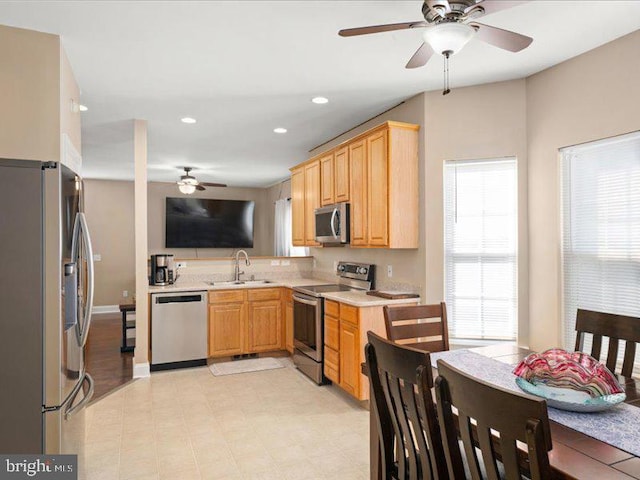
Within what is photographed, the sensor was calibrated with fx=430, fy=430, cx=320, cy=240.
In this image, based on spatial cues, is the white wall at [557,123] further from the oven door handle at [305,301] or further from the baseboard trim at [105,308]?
the baseboard trim at [105,308]

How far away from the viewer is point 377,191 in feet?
12.4

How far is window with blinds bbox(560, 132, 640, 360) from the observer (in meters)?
2.77

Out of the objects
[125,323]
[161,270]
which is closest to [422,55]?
[161,270]

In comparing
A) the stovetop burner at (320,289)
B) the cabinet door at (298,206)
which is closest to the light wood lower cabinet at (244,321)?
the stovetop burner at (320,289)

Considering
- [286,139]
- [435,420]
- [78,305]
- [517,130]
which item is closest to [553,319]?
[517,130]

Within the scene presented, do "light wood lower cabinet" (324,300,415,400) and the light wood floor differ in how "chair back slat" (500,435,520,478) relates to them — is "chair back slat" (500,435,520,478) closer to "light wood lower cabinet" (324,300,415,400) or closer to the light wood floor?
"light wood lower cabinet" (324,300,415,400)

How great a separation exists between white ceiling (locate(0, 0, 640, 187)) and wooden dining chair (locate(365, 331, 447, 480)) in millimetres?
1915

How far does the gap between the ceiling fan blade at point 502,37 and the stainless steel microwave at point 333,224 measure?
232 centimetres

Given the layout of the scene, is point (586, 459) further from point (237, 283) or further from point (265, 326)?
point (237, 283)

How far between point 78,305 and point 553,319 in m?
3.18

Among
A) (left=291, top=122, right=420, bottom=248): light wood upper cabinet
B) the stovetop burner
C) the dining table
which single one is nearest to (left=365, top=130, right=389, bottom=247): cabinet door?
(left=291, top=122, right=420, bottom=248): light wood upper cabinet

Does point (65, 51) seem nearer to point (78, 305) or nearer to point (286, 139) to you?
point (78, 305)

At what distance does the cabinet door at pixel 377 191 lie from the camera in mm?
Result: 3684

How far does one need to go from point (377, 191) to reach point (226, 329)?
2393 millimetres
